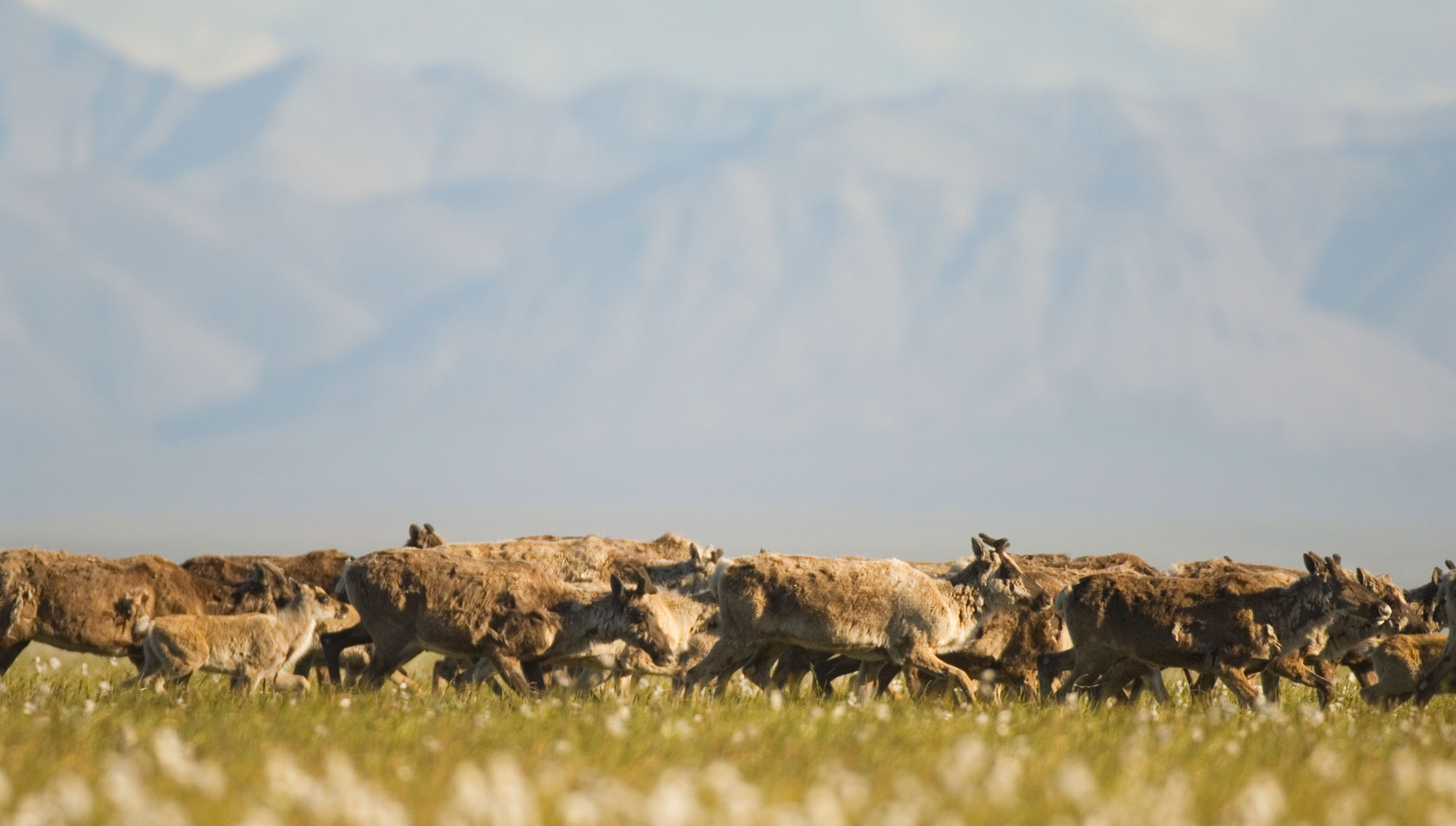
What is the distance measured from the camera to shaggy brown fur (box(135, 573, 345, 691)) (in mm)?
12875

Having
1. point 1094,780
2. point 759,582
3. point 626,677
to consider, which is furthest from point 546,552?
point 1094,780

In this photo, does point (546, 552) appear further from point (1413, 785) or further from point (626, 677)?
point (1413, 785)

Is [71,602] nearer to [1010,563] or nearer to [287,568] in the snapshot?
[287,568]

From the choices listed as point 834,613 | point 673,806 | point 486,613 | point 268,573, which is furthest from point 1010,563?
point 673,806

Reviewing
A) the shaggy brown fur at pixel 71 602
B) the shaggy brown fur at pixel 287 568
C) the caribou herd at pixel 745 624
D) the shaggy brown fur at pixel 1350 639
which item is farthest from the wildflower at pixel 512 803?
the shaggy brown fur at pixel 287 568

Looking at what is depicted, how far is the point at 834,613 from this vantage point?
13883mm

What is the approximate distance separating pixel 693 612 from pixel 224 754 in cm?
808

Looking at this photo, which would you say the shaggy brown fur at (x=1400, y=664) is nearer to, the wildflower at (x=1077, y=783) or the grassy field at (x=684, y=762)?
the grassy field at (x=684, y=762)

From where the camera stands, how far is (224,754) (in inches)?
310

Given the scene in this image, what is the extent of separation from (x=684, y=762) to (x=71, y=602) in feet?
30.7

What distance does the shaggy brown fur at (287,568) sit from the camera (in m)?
17.3

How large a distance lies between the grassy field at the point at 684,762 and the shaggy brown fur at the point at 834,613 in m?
1.37

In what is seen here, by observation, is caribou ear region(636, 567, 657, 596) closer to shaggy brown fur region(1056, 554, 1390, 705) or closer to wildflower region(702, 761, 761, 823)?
shaggy brown fur region(1056, 554, 1390, 705)

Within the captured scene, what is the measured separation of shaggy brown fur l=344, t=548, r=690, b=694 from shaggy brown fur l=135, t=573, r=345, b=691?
1.57 feet
